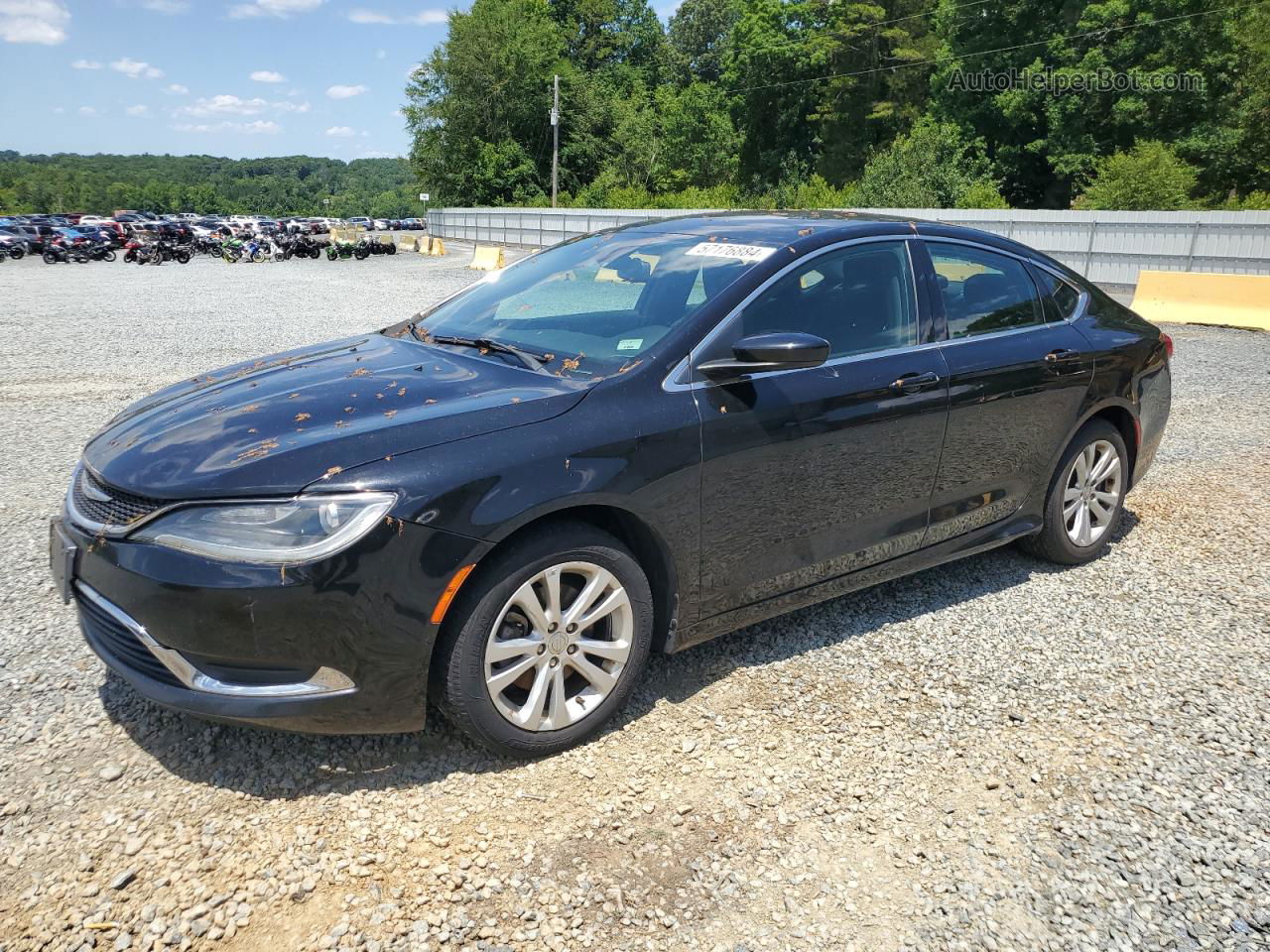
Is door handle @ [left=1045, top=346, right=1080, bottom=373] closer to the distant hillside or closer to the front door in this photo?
the front door

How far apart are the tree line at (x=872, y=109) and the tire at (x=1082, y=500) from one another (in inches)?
1098

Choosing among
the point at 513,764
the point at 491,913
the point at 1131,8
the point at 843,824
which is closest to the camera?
the point at 491,913

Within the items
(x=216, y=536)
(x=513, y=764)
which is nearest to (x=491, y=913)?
(x=513, y=764)

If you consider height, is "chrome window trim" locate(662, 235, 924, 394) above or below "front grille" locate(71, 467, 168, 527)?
above

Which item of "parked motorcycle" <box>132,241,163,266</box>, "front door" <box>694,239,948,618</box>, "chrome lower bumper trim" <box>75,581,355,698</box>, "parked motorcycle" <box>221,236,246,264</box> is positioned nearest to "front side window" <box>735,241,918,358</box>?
"front door" <box>694,239,948,618</box>

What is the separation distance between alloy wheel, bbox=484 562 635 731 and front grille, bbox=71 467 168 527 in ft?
3.50

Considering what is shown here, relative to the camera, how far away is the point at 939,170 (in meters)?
34.1

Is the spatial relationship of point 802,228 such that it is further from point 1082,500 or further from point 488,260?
point 488,260

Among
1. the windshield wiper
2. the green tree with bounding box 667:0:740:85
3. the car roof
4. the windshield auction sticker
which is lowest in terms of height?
the windshield wiper

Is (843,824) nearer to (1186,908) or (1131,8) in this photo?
(1186,908)

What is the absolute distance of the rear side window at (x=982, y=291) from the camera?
4098mm

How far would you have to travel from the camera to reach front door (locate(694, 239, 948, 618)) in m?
3.31

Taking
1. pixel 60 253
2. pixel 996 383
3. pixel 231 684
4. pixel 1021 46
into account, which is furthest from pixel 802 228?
pixel 1021 46

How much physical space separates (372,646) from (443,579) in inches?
10.7
